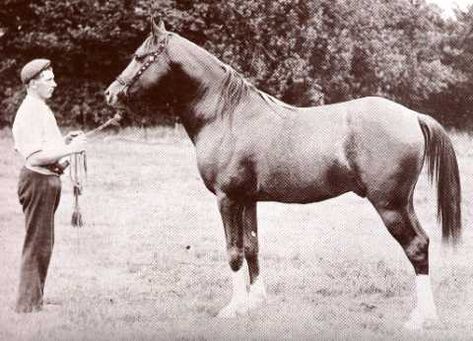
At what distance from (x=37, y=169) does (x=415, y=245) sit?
81.1 inches

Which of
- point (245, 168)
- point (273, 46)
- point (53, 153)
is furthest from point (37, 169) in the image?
point (273, 46)

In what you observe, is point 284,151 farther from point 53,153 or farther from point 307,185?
point 53,153

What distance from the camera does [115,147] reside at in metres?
5.29

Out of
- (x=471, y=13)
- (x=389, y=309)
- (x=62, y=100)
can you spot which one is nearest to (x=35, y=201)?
(x=62, y=100)

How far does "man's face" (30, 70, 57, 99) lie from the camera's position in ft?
12.4

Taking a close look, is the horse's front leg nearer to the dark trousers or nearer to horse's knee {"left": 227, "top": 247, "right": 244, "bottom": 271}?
horse's knee {"left": 227, "top": 247, "right": 244, "bottom": 271}

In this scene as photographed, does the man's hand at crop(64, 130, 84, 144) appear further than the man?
Yes

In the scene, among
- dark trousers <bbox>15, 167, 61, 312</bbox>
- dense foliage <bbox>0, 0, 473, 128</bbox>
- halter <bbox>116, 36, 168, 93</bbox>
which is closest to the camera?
dark trousers <bbox>15, 167, 61, 312</bbox>

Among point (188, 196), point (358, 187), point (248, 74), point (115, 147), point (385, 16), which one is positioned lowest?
point (188, 196)

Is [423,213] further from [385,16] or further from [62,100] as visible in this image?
[62,100]

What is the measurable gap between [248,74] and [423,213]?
1.43m

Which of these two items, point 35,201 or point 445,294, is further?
point 445,294

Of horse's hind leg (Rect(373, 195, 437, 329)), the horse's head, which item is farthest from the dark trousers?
horse's hind leg (Rect(373, 195, 437, 329))

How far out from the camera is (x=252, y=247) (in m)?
4.08
